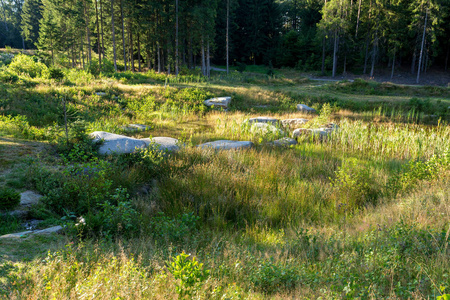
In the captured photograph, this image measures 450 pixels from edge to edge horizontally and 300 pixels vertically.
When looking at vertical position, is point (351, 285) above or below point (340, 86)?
below

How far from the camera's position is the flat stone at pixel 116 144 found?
6793 millimetres

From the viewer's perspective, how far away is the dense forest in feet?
94.2

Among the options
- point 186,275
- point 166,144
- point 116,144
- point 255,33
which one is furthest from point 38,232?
point 255,33

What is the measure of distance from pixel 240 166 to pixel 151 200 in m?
2.27

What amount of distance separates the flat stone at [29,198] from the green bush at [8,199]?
189mm

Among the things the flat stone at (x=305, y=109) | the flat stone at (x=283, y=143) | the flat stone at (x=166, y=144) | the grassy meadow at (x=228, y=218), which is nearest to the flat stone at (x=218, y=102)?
the flat stone at (x=305, y=109)

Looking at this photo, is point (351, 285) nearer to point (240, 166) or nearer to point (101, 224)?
point (101, 224)

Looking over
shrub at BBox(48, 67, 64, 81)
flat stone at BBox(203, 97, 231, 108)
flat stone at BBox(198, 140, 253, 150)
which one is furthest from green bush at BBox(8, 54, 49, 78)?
flat stone at BBox(198, 140, 253, 150)

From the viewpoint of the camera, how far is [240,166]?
659 cm

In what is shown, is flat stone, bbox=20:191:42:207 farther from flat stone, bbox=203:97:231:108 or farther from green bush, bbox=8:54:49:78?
green bush, bbox=8:54:49:78

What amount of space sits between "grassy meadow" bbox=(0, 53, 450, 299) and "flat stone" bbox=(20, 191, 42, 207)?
0.15m

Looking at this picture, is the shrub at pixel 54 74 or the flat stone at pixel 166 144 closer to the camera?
the flat stone at pixel 166 144

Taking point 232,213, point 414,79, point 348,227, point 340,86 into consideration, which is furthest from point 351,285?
point 414,79

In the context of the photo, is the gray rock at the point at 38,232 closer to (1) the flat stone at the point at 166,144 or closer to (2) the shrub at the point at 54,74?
(1) the flat stone at the point at 166,144
